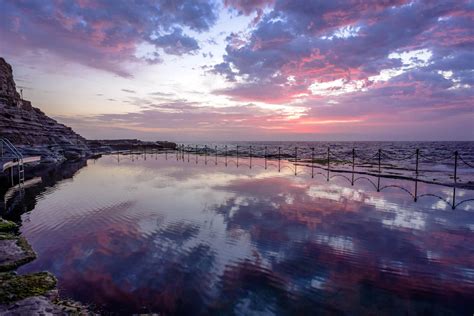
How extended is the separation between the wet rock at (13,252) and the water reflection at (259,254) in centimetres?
26

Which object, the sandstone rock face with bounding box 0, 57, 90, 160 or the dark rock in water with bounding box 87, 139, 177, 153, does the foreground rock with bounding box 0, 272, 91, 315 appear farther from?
the dark rock in water with bounding box 87, 139, 177, 153

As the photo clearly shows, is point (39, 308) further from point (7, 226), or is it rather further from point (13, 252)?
point (7, 226)

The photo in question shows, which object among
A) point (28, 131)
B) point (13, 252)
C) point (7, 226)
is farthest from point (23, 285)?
point (28, 131)

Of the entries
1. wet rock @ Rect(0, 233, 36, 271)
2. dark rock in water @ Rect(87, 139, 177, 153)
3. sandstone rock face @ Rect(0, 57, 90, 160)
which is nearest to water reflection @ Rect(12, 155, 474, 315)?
wet rock @ Rect(0, 233, 36, 271)

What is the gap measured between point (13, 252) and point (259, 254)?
6.28 metres

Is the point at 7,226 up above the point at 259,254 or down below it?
above

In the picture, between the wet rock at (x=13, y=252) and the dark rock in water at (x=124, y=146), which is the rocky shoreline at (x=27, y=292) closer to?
the wet rock at (x=13, y=252)

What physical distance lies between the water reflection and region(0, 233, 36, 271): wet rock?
0.87 feet

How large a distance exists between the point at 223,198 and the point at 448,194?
12.2m

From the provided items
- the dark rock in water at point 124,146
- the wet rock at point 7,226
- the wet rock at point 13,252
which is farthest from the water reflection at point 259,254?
the dark rock in water at point 124,146

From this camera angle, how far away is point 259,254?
7.48m

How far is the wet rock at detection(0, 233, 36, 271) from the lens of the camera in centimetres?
669

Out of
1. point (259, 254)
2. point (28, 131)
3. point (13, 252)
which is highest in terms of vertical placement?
point (28, 131)

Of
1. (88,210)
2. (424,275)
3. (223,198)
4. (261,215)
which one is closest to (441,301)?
(424,275)
